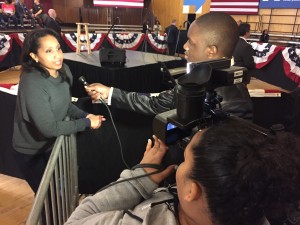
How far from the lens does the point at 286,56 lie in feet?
16.7

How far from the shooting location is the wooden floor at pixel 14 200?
1879mm

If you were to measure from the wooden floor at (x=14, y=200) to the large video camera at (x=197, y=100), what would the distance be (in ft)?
5.57

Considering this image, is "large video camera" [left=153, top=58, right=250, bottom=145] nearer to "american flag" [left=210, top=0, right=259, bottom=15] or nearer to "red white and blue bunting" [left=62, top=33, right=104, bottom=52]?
"red white and blue bunting" [left=62, top=33, right=104, bottom=52]

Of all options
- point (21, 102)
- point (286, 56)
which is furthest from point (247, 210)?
point (286, 56)

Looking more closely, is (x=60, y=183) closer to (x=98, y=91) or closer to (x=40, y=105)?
(x=40, y=105)

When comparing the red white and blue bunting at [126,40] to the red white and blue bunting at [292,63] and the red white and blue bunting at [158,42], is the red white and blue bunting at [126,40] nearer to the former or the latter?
the red white and blue bunting at [158,42]

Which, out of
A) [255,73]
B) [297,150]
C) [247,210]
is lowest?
[255,73]

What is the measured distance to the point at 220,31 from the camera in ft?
4.20

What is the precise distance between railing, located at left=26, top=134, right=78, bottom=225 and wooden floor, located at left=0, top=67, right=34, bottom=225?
72 centimetres

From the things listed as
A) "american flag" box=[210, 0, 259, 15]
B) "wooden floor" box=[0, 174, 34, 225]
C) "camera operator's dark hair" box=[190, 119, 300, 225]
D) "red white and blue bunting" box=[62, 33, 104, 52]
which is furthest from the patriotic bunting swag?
"camera operator's dark hair" box=[190, 119, 300, 225]

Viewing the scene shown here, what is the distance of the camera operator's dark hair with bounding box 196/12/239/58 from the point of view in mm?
1271

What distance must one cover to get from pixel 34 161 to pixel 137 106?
699 millimetres

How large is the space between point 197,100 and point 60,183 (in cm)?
89

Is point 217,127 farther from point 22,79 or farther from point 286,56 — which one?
point 286,56
